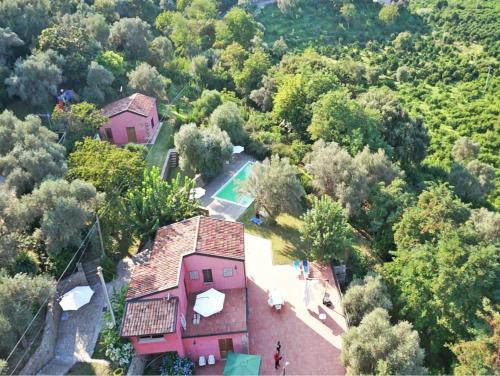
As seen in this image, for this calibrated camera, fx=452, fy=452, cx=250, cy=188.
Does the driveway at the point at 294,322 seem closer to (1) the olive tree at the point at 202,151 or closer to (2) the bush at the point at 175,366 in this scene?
(2) the bush at the point at 175,366

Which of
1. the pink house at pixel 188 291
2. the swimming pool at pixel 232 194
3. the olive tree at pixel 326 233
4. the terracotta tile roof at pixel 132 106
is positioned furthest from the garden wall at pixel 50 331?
the terracotta tile roof at pixel 132 106

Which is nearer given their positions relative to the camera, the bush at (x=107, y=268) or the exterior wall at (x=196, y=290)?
the exterior wall at (x=196, y=290)

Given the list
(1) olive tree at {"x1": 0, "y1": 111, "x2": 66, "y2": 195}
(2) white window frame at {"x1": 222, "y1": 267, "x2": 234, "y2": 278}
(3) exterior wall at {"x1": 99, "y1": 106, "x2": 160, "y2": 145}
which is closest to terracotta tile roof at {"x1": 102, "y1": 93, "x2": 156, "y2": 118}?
(3) exterior wall at {"x1": 99, "y1": 106, "x2": 160, "y2": 145}

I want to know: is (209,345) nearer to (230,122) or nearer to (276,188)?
(276,188)

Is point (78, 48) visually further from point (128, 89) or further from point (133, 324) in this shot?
point (133, 324)

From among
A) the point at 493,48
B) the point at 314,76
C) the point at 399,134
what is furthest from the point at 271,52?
the point at 493,48

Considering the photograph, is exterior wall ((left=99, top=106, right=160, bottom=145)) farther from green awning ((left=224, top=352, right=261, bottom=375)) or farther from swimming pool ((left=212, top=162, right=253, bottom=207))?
green awning ((left=224, top=352, right=261, bottom=375))

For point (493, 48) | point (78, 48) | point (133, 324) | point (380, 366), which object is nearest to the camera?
point (380, 366)
